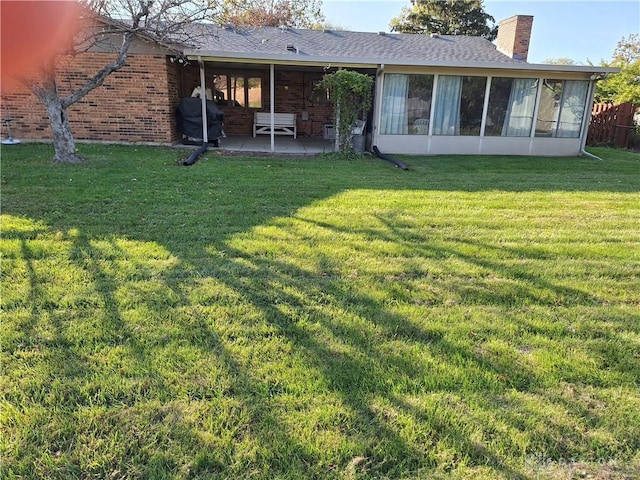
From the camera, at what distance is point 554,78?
10906mm

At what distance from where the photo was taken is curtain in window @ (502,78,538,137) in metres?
11.0

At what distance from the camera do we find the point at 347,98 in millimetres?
9773

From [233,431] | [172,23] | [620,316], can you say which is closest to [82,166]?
[172,23]

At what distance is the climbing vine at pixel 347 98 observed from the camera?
374 inches

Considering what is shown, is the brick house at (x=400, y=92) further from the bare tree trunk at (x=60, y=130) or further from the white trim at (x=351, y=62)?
the bare tree trunk at (x=60, y=130)

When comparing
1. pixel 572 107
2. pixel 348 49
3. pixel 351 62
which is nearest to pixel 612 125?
pixel 572 107

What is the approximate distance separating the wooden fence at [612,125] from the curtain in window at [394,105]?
27.5 feet

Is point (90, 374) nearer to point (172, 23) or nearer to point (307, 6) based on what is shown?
point (172, 23)

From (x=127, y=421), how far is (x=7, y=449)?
1.44 ft

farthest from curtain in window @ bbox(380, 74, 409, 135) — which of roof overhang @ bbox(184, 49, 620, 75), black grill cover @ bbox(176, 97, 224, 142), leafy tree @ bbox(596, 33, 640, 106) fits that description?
leafy tree @ bbox(596, 33, 640, 106)

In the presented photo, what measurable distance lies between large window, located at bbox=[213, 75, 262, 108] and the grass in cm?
926

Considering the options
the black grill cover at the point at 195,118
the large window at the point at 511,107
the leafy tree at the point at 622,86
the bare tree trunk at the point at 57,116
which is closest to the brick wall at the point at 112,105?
the black grill cover at the point at 195,118

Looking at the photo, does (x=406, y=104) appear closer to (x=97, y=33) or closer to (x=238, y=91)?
(x=238, y=91)

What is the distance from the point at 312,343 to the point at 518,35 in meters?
12.8
